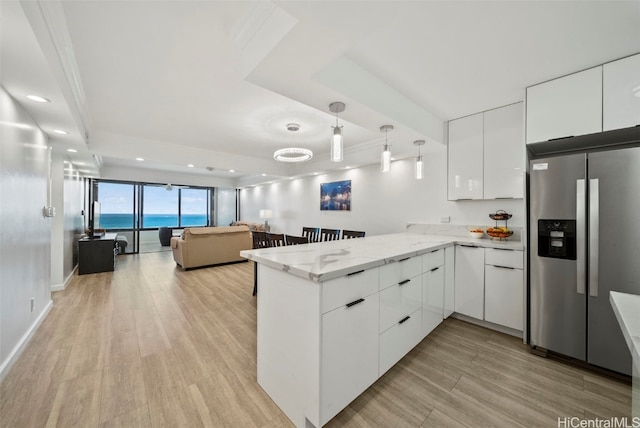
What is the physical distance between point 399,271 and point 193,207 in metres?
8.61

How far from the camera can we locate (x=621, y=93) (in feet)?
6.30

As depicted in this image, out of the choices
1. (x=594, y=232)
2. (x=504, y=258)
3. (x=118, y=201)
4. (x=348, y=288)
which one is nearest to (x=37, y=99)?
(x=348, y=288)

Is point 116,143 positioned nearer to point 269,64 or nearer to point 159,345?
point 159,345

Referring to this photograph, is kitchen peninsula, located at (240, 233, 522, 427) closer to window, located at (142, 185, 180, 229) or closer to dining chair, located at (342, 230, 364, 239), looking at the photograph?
dining chair, located at (342, 230, 364, 239)

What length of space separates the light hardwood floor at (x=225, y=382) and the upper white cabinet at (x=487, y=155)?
1.66m

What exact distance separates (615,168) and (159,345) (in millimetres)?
4094

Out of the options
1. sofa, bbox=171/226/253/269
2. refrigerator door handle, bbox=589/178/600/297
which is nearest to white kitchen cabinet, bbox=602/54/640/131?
refrigerator door handle, bbox=589/178/600/297

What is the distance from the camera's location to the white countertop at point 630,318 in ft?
2.16

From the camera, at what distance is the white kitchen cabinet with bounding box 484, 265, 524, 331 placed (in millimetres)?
2389

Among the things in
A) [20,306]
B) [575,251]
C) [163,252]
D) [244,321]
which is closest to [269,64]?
[244,321]

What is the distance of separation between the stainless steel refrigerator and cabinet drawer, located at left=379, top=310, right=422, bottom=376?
1096mm

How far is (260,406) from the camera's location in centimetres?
155

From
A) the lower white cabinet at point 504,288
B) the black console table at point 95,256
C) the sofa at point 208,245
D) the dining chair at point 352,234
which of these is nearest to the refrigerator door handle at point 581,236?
the lower white cabinet at point 504,288

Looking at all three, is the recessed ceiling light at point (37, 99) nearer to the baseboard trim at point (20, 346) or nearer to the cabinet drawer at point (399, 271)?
the baseboard trim at point (20, 346)
